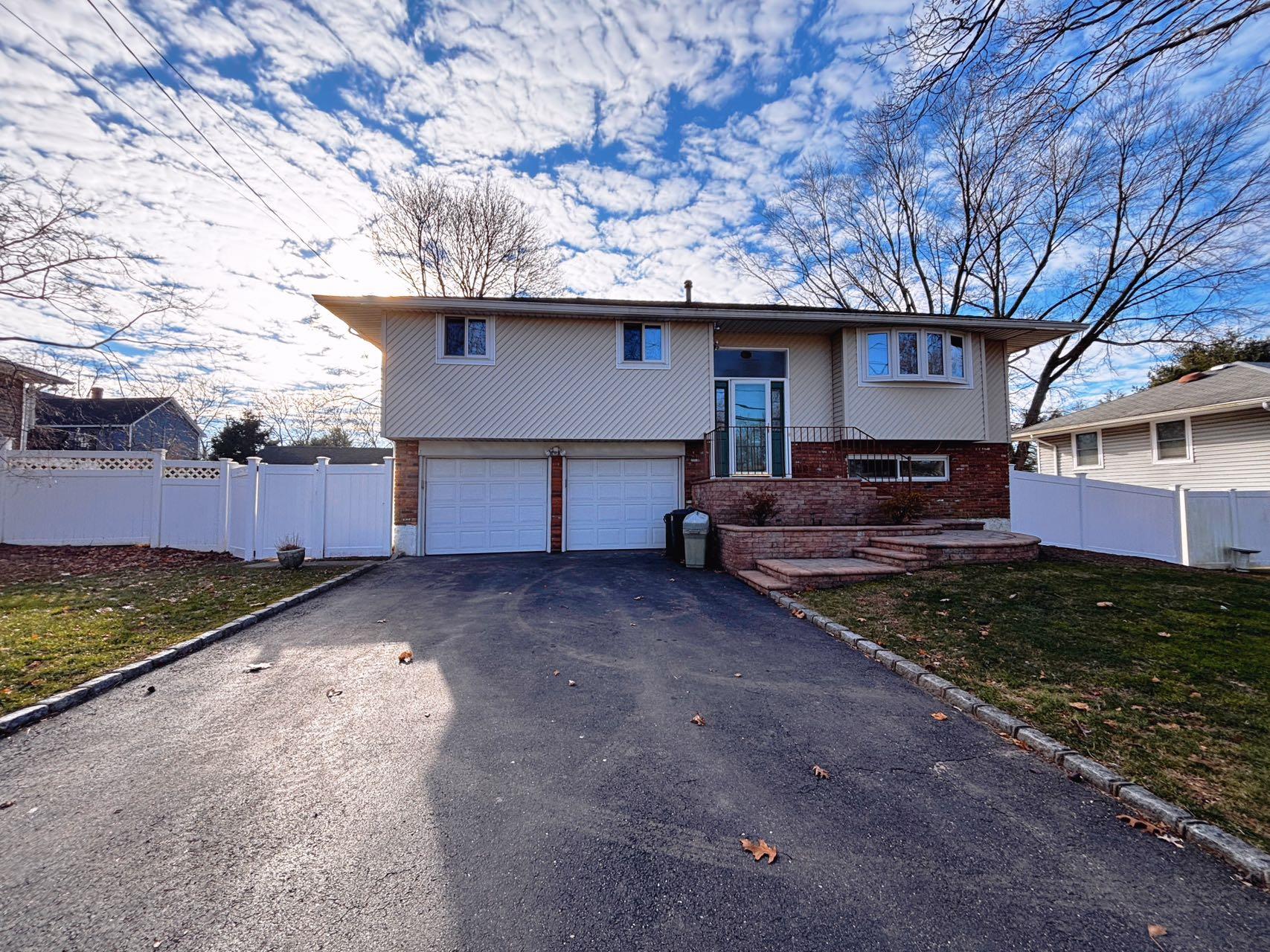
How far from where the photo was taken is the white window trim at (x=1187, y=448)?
1415 centimetres

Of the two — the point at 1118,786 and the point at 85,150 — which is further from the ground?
the point at 85,150

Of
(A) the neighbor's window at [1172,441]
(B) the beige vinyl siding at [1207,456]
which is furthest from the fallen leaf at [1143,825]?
(A) the neighbor's window at [1172,441]

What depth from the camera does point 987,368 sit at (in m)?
13.6

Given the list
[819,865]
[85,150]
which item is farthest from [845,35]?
[85,150]

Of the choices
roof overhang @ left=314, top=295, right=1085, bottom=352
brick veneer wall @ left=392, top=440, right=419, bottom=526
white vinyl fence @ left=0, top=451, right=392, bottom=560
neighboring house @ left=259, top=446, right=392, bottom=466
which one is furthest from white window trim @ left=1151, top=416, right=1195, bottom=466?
neighboring house @ left=259, top=446, right=392, bottom=466

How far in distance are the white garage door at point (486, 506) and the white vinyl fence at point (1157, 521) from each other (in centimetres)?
1154

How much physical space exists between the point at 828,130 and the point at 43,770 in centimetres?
1079

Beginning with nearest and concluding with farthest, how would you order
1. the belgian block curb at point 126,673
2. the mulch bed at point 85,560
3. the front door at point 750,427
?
the belgian block curb at point 126,673, the mulch bed at point 85,560, the front door at point 750,427

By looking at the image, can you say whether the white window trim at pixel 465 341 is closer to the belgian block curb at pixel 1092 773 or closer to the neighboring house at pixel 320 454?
the belgian block curb at pixel 1092 773

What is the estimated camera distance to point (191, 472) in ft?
34.6

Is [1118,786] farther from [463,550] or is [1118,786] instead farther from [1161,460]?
[1161,460]

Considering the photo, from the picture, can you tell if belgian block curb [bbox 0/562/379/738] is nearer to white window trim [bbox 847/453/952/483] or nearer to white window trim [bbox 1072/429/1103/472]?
white window trim [bbox 847/453/952/483]

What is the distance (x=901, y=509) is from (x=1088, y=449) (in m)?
12.5

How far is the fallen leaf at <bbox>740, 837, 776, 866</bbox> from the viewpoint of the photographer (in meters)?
2.23
